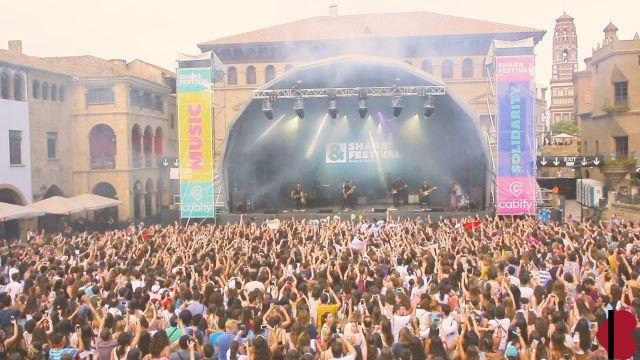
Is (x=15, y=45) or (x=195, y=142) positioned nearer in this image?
(x=195, y=142)

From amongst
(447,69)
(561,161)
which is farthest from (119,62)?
(561,161)

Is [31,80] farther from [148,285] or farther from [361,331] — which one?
[361,331]

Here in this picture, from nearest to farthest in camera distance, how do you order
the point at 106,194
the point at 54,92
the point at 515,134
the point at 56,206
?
1. the point at 515,134
2. the point at 56,206
3. the point at 54,92
4. the point at 106,194

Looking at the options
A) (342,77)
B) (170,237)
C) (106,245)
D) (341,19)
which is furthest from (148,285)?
(341,19)

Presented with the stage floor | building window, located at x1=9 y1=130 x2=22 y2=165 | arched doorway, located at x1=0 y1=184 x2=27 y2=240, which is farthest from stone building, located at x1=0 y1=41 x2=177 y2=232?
the stage floor

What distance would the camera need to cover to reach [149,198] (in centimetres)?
3872

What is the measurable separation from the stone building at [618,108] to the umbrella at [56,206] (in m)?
30.4

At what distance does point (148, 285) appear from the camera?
921 cm

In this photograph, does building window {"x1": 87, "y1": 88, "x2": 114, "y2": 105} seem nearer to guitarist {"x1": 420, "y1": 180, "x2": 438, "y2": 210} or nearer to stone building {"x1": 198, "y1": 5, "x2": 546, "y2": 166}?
stone building {"x1": 198, "y1": 5, "x2": 546, "y2": 166}

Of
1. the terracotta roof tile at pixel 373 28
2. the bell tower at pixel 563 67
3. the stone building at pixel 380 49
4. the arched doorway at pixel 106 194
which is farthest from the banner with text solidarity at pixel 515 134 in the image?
the bell tower at pixel 563 67

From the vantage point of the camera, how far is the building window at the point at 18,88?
96.3 ft

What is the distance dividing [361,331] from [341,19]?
4161 centimetres

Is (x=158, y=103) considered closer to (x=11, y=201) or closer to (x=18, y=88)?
(x=18, y=88)

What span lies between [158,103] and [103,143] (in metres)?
A: 5.64
